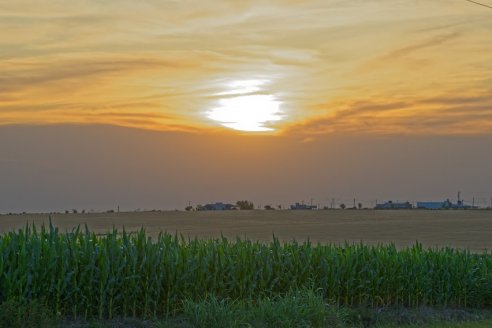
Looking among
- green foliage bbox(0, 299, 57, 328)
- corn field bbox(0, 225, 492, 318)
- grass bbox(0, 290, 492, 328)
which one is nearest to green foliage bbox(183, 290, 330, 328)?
grass bbox(0, 290, 492, 328)

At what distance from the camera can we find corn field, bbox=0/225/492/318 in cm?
1263

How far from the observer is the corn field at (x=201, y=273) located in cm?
1263

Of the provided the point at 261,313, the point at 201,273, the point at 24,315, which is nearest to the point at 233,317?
the point at 261,313

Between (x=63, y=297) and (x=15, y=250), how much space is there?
1074 millimetres

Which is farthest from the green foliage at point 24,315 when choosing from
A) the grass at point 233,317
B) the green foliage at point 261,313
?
the green foliage at point 261,313

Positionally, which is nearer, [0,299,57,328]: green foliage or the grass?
[0,299,57,328]: green foliage

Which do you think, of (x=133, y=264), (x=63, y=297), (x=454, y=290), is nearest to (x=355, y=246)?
(x=454, y=290)

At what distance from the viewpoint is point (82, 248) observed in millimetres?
13133

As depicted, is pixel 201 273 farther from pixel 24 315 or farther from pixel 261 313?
pixel 24 315

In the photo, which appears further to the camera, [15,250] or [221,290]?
[221,290]

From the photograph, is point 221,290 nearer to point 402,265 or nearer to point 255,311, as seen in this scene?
point 255,311

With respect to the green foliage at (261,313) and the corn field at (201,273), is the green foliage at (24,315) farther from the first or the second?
the green foliage at (261,313)

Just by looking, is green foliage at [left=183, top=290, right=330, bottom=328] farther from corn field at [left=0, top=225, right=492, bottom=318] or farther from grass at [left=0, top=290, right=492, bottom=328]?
corn field at [left=0, top=225, right=492, bottom=318]

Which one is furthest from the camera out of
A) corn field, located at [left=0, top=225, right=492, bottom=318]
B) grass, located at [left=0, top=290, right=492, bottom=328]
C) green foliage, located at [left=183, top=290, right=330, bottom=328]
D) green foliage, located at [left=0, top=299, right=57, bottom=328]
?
corn field, located at [left=0, top=225, right=492, bottom=318]
